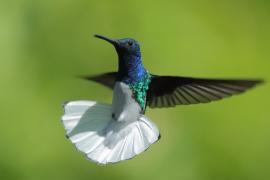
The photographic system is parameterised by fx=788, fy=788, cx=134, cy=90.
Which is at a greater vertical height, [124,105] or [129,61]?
[129,61]

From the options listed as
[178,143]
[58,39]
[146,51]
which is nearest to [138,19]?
[146,51]

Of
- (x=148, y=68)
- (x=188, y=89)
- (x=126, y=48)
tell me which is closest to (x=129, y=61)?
(x=126, y=48)

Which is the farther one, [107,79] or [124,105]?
[107,79]

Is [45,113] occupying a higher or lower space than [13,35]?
lower

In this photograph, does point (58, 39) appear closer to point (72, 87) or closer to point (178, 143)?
point (72, 87)

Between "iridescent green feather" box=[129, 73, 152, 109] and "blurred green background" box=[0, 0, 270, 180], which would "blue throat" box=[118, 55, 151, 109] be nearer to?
"iridescent green feather" box=[129, 73, 152, 109]

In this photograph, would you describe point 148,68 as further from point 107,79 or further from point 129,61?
point 129,61
